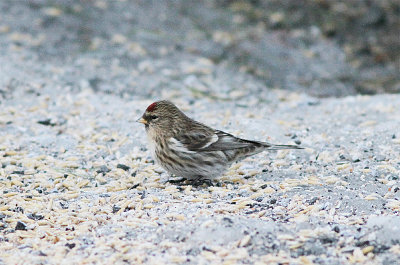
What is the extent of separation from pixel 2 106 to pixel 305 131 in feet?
13.0

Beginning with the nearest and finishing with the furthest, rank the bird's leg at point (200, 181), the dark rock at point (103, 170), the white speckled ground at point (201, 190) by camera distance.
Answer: the white speckled ground at point (201, 190) → the bird's leg at point (200, 181) → the dark rock at point (103, 170)

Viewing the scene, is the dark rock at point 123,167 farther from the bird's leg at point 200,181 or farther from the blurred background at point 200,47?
the blurred background at point 200,47

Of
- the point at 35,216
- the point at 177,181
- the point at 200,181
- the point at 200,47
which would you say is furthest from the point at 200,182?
the point at 200,47

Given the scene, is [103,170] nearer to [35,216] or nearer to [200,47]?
[35,216]

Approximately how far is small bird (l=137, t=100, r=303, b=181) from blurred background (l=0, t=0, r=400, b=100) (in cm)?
315

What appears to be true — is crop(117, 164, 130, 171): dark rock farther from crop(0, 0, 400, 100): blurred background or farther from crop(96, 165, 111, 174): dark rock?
crop(0, 0, 400, 100): blurred background

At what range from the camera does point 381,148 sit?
23.6ft

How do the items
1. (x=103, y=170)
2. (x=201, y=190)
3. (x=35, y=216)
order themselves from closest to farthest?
(x=35, y=216) → (x=201, y=190) → (x=103, y=170)

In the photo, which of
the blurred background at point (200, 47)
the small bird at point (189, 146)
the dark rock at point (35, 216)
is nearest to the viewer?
the dark rock at point (35, 216)

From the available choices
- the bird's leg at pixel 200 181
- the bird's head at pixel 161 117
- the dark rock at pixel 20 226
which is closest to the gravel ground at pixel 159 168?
the dark rock at pixel 20 226

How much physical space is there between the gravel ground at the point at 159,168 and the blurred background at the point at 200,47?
39 mm

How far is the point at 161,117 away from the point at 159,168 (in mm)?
651

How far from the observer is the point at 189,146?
250 inches

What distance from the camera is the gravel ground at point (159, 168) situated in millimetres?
4820
